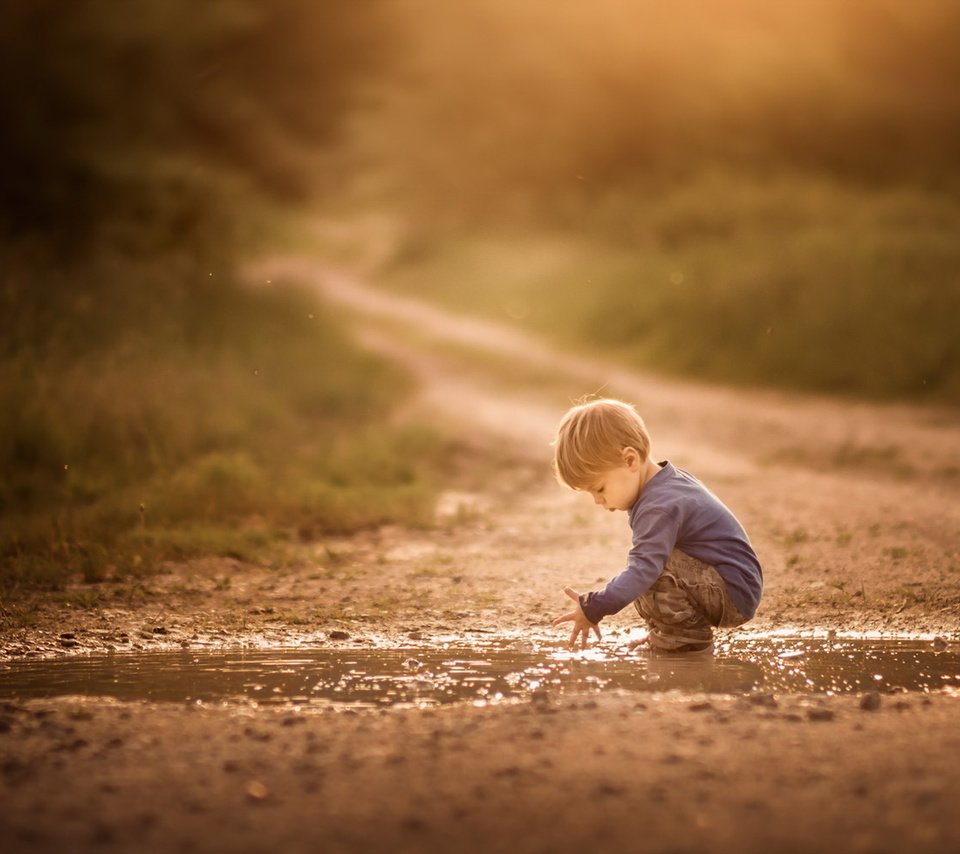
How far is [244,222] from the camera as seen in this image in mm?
15719

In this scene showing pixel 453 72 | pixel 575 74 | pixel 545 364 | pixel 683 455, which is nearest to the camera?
pixel 683 455

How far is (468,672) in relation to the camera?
4.44 m

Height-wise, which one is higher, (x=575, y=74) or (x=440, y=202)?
(x=575, y=74)

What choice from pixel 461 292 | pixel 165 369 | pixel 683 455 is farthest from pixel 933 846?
pixel 461 292

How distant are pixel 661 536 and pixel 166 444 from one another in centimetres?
543

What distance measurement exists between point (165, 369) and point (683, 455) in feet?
14.5

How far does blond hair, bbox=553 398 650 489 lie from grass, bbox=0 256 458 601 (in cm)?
264

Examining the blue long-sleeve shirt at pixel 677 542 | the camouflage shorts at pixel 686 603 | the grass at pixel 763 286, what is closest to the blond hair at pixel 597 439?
the blue long-sleeve shirt at pixel 677 542

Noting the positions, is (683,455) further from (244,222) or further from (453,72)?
(453,72)

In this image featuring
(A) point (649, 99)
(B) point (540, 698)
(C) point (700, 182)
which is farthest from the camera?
(A) point (649, 99)

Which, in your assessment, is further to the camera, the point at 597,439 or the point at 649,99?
the point at 649,99

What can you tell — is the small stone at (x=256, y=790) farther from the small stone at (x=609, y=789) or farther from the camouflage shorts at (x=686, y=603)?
the camouflage shorts at (x=686, y=603)

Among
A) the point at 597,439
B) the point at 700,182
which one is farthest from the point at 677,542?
the point at 700,182

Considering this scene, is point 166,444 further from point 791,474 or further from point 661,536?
point 661,536
